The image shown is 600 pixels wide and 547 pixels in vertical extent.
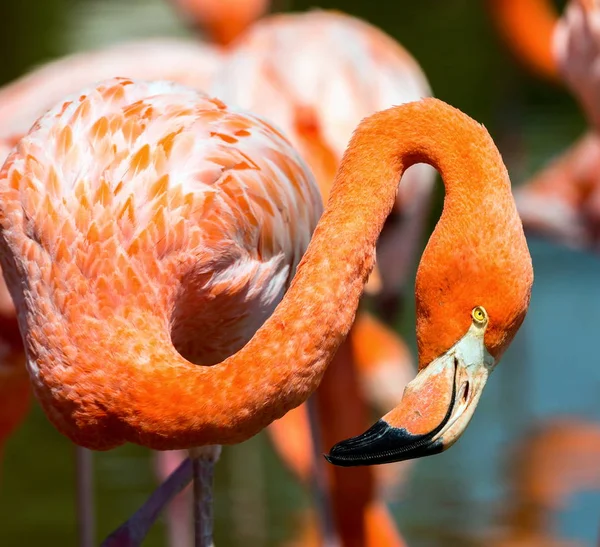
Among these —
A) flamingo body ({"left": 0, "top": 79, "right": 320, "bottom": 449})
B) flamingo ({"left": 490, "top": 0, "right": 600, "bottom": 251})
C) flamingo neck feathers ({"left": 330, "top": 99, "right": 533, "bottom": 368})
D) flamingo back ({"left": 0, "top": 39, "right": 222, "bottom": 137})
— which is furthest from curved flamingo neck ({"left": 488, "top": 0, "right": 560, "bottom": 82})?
flamingo neck feathers ({"left": 330, "top": 99, "right": 533, "bottom": 368})

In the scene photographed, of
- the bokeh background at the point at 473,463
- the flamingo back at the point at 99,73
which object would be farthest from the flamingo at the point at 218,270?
the bokeh background at the point at 473,463

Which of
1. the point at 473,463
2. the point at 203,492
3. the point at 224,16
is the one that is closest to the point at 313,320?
the point at 203,492

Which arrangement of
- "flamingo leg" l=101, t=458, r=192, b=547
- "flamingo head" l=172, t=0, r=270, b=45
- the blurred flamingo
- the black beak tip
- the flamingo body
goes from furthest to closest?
"flamingo head" l=172, t=0, r=270, b=45 < the blurred flamingo < "flamingo leg" l=101, t=458, r=192, b=547 < the flamingo body < the black beak tip

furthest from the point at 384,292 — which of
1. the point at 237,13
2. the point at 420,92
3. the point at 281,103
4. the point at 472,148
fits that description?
the point at 472,148

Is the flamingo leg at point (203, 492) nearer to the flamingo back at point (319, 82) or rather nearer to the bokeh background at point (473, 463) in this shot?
the flamingo back at point (319, 82)

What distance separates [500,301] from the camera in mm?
2604

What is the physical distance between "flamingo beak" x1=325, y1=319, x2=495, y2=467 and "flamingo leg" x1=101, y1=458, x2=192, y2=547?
78 centimetres

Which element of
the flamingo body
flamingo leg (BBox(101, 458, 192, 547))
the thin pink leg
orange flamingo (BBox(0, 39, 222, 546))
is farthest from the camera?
the thin pink leg

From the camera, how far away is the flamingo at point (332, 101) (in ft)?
13.7

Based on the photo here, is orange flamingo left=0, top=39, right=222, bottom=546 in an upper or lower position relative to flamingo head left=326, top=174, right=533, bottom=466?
lower

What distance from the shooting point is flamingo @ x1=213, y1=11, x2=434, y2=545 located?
4.16 meters

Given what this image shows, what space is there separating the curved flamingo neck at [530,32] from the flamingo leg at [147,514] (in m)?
4.72

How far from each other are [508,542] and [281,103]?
5.54 feet

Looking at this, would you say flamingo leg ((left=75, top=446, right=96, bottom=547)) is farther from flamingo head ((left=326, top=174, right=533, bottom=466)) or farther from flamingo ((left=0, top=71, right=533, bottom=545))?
flamingo head ((left=326, top=174, right=533, bottom=466))
